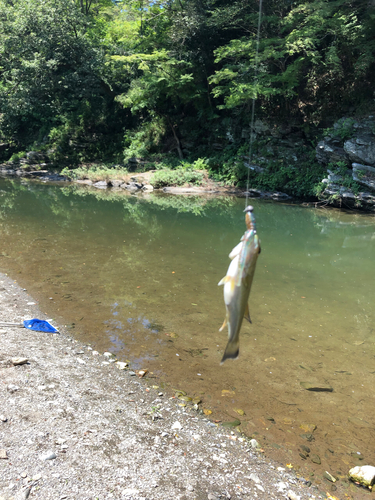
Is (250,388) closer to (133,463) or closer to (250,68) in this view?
(133,463)

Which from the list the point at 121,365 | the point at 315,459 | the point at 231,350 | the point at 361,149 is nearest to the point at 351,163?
the point at 361,149

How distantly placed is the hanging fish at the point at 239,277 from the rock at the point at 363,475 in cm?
223

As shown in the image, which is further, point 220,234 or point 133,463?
point 220,234

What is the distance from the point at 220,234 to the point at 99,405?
8956 millimetres

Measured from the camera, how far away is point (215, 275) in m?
8.23

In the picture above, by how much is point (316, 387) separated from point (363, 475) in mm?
1362

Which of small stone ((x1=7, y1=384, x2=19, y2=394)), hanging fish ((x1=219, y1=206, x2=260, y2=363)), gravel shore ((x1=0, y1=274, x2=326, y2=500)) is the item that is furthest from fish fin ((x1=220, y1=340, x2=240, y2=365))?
small stone ((x1=7, y1=384, x2=19, y2=394))

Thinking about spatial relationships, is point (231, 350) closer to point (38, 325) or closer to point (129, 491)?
point (129, 491)

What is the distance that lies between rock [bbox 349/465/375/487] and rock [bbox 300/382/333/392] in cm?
123

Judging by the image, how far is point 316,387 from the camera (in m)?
4.55

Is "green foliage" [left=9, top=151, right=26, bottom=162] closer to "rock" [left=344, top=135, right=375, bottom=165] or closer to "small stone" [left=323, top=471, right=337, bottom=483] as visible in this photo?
"rock" [left=344, top=135, right=375, bottom=165]

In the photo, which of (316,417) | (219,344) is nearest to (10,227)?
(219,344)

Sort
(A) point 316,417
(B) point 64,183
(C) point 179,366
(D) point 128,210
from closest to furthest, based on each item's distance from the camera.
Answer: (A) point 316,417
(C) point 179,366
(D) point 128,210
(B) point 64,183

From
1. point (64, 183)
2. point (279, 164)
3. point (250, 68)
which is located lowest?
point (64, 183)
